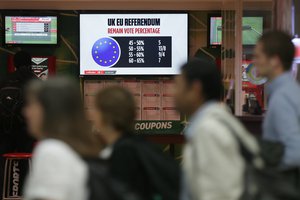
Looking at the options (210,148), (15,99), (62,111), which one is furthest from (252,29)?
(62,111)

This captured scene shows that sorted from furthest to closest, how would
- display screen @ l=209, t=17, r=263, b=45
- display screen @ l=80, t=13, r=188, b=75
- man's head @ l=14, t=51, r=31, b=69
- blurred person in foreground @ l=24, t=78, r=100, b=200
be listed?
display screen @ l=80, t=13, r=188, b=75 < display screen @ l=209, t=17, r=263, b=45 < man's head @ l=14, t=51, r=31, b=69 < blurred person in foreground @ l=24, t=78, r=100, b=200

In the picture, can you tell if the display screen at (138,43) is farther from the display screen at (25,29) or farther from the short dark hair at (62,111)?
the short dark hair at (62,111)

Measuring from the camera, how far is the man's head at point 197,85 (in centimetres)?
274

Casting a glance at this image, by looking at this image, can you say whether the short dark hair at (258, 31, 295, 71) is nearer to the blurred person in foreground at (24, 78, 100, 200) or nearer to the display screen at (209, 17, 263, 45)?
the blurred person in foreground at (24, 78, 100, 200)

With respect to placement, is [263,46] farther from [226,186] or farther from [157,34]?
[157,34]

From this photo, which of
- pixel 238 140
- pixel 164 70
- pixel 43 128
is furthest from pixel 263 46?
pixel 164 70

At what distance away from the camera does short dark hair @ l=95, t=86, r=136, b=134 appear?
9.37ft

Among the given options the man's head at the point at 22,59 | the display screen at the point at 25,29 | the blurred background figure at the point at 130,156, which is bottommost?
the blurred background figure at the point at 130,156

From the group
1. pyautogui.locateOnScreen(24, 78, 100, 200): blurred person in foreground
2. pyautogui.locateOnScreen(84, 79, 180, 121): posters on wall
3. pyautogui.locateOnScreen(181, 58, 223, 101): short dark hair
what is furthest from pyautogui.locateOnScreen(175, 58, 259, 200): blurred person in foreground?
pyautogui.locateOnScreen(84, 79, 180, 121): posters on wall

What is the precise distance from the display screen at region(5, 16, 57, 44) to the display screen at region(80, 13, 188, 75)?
579mm

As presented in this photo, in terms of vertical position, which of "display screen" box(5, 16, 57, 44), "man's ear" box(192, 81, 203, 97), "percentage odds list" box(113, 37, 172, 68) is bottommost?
"man's ear" box(192, 81, 203, 97)

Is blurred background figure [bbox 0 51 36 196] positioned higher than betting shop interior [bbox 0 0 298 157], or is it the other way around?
betting shop interior [bbox 0 0 298 157]

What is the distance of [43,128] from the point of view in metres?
2.40

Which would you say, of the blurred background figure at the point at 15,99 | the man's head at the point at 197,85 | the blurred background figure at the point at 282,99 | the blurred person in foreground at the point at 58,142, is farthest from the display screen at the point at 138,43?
the blurred person in foreground at the point at 58,142
